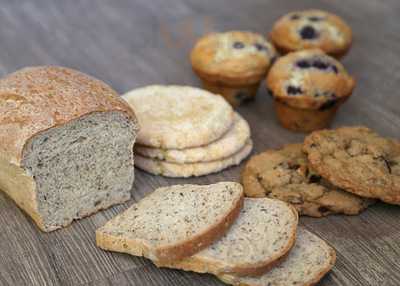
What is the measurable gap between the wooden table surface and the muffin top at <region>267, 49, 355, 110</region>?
357 millimetres

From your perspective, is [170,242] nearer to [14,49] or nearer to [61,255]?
[61,255]

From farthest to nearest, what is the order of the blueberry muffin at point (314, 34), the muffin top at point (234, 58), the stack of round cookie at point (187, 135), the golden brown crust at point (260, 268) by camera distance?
the blueberry muffin at point (314, 34) < the muffin top at point (234, 58) < the stack of round cookie at point (187, 135) < the golden brown crust at point (260, 268)

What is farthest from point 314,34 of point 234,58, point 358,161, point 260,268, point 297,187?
point 260,268

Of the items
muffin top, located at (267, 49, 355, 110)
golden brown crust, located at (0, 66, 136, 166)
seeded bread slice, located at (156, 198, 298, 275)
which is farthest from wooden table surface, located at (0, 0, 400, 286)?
golden brown crust, located at (0, 66, 136, 166)

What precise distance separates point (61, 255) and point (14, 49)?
2933 millimetres

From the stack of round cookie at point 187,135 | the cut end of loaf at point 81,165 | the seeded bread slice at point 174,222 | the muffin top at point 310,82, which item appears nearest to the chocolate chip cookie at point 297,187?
the stack of round cookie at point 187,135

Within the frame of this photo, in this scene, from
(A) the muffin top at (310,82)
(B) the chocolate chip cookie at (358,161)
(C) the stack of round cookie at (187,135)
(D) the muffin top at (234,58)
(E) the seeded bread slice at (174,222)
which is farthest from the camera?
(D) the muffin top at (234,58)

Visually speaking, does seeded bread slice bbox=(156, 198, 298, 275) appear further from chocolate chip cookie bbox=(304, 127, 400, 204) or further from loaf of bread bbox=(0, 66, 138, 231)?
loaf of bread bbox=(0, 66, 138, 231)

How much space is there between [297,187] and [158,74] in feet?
7.06

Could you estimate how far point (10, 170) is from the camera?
12.1ft

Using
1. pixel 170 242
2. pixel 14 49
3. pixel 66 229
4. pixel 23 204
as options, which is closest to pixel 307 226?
pixel 170 242

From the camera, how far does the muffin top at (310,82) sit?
448cm

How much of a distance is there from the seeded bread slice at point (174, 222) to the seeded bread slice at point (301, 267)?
27 cm

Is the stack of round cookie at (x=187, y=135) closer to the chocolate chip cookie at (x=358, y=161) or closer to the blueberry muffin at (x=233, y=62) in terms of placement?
the blueberry muffin at (x=233, y=62)
